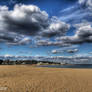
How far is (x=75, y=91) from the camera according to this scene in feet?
31.8

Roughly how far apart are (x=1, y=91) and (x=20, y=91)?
1682mm

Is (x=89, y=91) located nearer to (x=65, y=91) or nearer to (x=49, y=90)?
(x=65, y=91)

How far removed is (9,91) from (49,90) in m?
3.73

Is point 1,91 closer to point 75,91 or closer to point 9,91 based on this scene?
point 9,91

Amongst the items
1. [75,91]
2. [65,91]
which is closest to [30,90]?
[65,91]

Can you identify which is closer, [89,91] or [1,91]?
[1,91]

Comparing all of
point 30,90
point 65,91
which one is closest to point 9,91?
point 30,90

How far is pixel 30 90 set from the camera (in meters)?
9.70

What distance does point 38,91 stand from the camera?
9484mm

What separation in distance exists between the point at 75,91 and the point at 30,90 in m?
4.31

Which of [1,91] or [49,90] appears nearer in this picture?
[1,91]

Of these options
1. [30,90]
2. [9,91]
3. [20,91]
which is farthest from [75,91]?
[9,91]

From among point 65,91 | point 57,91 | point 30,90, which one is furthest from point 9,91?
point 65,91

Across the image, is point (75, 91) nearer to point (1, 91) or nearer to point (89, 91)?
point (89, 91)
